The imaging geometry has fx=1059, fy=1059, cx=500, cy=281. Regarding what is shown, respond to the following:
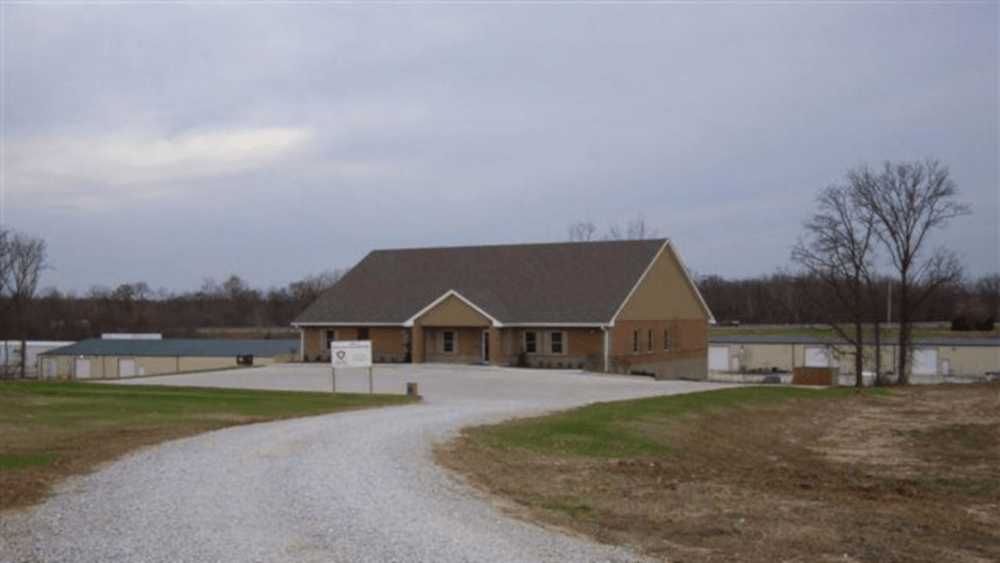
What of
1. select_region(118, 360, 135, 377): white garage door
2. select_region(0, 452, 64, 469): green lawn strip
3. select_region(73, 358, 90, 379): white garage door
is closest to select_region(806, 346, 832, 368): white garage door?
select_region(118, 360, 135, 377): white garage door

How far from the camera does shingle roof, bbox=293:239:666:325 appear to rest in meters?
53.8

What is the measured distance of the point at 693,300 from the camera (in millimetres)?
62500

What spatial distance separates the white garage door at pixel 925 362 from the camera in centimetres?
7300

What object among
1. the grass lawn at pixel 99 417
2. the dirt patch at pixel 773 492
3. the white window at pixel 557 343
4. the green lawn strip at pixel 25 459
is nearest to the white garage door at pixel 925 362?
the white window at pixel 557 343

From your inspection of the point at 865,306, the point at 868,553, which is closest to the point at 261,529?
the point at 868,553

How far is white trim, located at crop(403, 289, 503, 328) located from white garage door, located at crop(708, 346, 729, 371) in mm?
29475

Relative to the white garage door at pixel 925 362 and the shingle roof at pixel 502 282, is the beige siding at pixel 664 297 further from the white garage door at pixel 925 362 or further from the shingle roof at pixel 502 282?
the white garage door at pixel 925 362

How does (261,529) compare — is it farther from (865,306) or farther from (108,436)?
(865,306)

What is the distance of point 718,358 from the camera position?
259 feet

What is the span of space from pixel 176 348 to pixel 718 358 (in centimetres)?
3905

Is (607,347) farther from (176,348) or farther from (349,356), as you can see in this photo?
(176,348)

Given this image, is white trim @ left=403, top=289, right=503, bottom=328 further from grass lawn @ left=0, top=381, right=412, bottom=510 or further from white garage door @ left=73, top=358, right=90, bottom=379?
white garage door @ left=73, top=358, right=90, bottom=379

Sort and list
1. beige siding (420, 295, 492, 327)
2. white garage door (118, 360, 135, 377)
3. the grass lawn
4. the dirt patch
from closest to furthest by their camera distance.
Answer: the dirt patch, the grass lawn, beige siding (420, 295, 492, 327), white garage door (118, 360, 135, 377)

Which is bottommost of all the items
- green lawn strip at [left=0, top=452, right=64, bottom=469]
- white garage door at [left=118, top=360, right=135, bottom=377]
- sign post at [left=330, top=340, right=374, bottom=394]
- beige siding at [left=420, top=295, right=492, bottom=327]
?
white garage door at [left=118, top=360, right=135, bottom=377]
